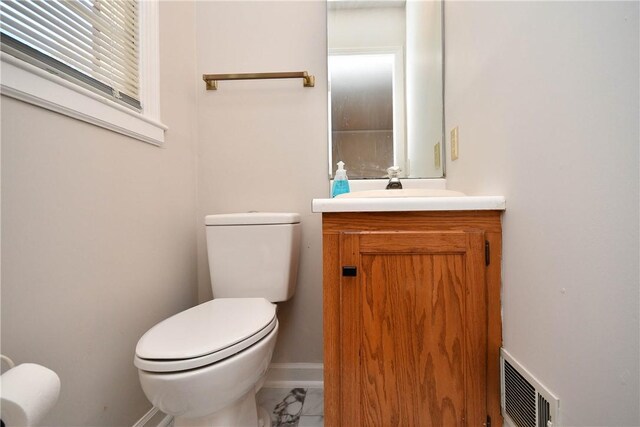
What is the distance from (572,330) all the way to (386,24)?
137 cm

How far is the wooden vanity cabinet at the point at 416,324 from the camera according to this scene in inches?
29.0

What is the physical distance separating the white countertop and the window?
28.3 inches

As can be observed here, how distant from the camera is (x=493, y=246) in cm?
75

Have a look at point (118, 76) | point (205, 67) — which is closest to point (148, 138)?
point (118, 76)

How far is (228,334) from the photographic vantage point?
723 mm

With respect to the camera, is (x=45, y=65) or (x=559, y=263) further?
(x=45, y=65)

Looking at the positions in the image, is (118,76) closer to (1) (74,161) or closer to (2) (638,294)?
(1) (74,161)

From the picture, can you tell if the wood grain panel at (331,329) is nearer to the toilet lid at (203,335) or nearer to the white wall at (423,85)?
the toilet lid at (203,335)

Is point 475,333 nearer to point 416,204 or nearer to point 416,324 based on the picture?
point 416,324

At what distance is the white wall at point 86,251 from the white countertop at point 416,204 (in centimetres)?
66

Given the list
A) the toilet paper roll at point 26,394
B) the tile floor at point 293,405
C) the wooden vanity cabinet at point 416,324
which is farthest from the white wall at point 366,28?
the tile floor at point 293,405

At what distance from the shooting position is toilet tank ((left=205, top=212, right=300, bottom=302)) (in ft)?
3.67

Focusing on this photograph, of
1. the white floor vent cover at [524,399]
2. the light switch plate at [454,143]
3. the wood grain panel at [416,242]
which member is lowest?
the white floor vent cover at [524,399]

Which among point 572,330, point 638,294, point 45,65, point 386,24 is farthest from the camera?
point 386,24
